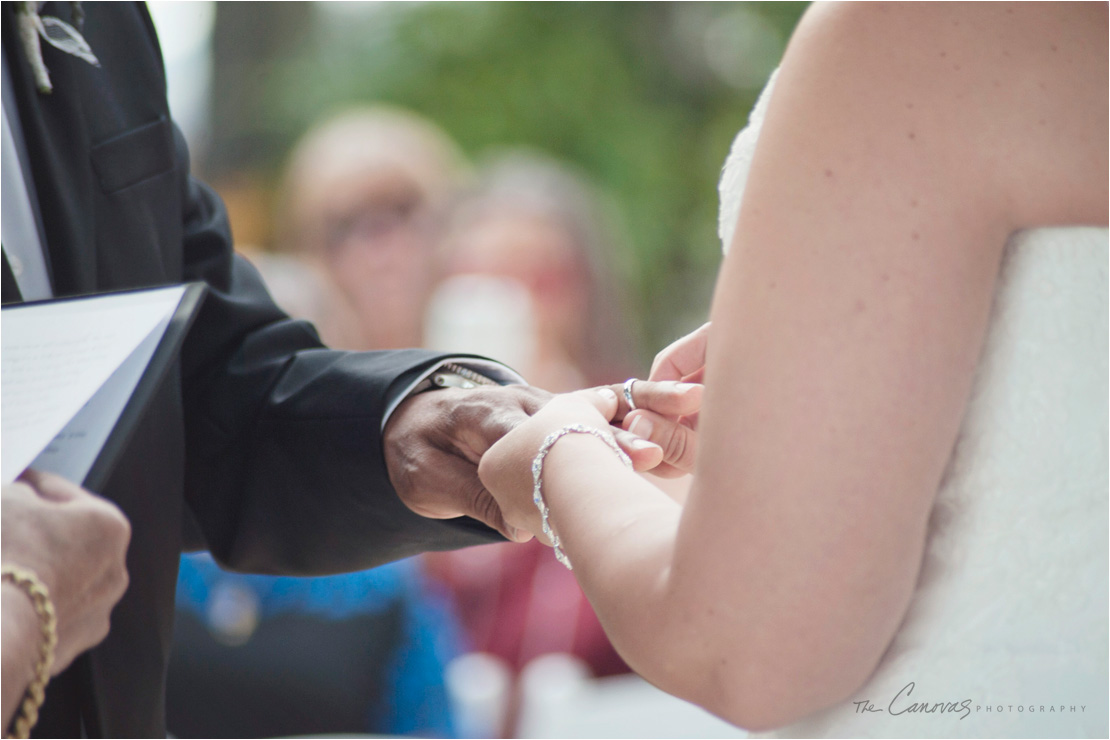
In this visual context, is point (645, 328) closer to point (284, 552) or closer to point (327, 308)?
point (327, 308)

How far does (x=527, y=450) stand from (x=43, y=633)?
1.85 ft

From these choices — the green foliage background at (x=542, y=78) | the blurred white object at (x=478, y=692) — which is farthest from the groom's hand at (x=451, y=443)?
the green foliage background at (x=542, y=78)

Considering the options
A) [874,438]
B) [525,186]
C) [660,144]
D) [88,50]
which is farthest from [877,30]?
[660,144]

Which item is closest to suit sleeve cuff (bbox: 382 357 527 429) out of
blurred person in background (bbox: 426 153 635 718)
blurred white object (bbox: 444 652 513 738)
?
blurred white object (bbox: 444 652 513 738)

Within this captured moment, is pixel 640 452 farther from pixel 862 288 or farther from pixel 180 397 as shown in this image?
pixel 180 397

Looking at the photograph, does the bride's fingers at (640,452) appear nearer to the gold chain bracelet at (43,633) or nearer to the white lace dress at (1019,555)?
the white lace dress at (1019,555)

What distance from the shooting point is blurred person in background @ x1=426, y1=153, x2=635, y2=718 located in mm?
3512

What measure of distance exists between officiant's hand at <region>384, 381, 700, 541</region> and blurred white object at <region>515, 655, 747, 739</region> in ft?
4.99

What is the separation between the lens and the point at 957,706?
1.05 metres

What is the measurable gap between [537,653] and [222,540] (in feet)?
5.94

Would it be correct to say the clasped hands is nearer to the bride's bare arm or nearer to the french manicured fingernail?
the french manicured fingernail

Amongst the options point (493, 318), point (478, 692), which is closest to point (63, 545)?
point (478, 692)

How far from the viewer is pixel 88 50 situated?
5.12 ft

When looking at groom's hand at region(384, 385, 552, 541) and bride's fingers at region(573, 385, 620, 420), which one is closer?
bride's fingers at region(573, 385, 620, 420)
